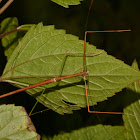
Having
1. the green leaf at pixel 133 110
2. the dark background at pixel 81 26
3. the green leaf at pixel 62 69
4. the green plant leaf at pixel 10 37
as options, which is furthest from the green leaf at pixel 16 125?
the green leaf at pixel 133 110

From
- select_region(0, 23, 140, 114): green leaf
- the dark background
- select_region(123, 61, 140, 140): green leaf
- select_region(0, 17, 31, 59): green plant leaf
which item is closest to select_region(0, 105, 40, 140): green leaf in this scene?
select_region(0, 23, 140, 114): green leaf

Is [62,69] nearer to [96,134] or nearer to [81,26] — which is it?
[96,134]

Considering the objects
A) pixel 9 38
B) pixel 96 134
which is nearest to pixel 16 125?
pixel 96 134

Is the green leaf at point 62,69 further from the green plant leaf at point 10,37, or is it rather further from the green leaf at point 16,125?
the green plant leaf at point 10,37

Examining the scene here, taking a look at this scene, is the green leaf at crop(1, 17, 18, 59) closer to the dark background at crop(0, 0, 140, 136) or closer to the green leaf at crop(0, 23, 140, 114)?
the dark background at crop(0, 0, 140, 136)

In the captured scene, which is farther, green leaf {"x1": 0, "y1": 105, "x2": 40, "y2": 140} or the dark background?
the dark background

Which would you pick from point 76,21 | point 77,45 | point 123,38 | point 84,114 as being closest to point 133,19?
point 123,38

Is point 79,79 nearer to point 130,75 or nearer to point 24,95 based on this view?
point 130,75
